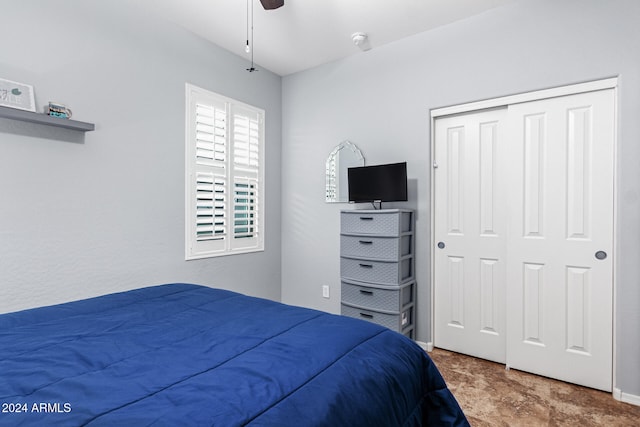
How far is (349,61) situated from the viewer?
3.46m

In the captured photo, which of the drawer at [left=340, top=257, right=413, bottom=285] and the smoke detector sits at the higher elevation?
the smoke detector

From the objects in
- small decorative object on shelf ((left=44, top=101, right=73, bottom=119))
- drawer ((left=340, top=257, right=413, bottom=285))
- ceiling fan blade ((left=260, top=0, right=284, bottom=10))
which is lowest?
drawer ((left=340, top=257, right=413, bottom=285))

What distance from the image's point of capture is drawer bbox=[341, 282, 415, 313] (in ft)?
9.29

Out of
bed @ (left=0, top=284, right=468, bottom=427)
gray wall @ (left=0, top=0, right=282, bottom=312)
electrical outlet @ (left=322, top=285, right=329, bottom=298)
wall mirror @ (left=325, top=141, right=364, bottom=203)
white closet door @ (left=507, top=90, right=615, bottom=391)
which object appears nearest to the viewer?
bed @ (left=0, top=284, right=468, bottom=427)

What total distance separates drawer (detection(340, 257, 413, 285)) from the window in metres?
1.09

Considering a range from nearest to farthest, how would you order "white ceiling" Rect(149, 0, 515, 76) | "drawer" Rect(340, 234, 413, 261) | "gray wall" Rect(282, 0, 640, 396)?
"gray wall" Rect(282, 0, 640, 396) → "white ceiling" Rect(149, 0, 515, 76) → "drawer" Rect(340, 234, 413, 261)

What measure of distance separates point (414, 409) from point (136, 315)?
1190mm

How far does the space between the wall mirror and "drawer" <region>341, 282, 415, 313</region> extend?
0.90 meters

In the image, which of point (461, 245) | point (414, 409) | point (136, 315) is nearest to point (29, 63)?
point (136, 315)

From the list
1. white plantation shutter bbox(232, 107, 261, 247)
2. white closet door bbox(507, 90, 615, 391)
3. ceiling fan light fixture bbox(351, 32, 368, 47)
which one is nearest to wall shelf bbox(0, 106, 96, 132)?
white plantation shutter bbox(232, 107, 261, 247)

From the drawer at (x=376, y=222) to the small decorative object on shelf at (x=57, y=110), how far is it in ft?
7.08

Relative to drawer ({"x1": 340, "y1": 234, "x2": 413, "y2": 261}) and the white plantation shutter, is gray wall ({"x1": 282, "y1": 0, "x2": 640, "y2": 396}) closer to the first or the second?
drawer ({"x1": 340, "y1": 234, "x2": 413, "y2": 261})

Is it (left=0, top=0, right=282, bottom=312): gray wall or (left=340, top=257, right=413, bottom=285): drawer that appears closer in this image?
(left=0, top=0, right=282, bottom=312): gray wall

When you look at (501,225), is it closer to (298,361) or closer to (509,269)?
(509,269)
